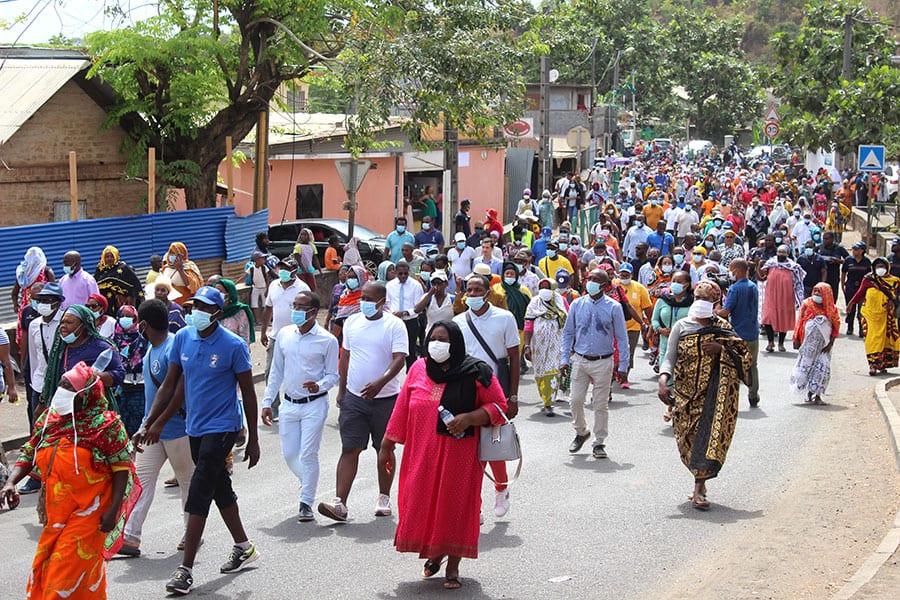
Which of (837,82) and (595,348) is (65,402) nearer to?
(595,348)

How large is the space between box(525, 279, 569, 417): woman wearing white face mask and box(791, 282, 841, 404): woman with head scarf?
3.00 meters

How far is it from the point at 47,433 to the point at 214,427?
1.45 m

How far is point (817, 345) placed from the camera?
15.1 meters

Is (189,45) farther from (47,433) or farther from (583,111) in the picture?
(583,111)

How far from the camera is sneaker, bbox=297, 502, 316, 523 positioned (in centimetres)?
946

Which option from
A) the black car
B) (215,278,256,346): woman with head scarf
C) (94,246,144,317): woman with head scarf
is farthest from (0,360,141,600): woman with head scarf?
the black car

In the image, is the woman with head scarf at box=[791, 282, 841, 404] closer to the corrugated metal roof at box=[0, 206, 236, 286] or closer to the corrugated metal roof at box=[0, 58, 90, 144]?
the corrugated metal roof at box=[0, 206, 236, 286]

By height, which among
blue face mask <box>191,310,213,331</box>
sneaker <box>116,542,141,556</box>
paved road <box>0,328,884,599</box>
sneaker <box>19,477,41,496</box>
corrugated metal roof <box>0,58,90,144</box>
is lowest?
sneaker <box>19,477,41,496</box>

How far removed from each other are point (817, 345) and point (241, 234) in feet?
38.3

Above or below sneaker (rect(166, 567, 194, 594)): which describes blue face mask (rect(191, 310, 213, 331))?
above

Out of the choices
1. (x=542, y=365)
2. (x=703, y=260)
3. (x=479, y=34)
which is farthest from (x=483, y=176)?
(x=542, y=365)

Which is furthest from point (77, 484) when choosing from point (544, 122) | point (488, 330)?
point (544, 122)

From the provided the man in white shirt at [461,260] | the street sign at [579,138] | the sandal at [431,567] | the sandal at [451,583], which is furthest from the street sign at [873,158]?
the sandal at [451,583]

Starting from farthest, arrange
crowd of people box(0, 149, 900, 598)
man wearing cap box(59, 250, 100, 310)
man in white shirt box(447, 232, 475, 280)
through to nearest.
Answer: man in white shirt box(447, 232, 475, 280) → man wearing cap box(59, 250, 100, 310) → crowd of people box(0, 149, 900, 598)
